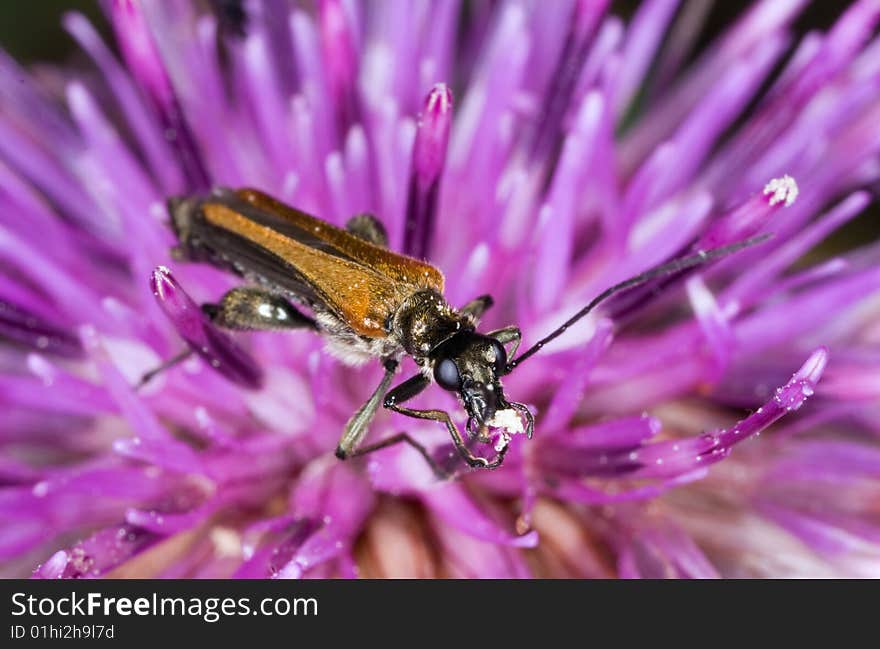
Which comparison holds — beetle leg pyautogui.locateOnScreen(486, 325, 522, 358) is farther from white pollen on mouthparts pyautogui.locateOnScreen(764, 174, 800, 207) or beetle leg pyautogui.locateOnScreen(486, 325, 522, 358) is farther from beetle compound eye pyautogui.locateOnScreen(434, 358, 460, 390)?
white pollen on mouthparts pyautogui.locateOnScreen(764, 174, 800, 207)

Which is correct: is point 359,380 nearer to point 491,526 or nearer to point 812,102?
point 491,526

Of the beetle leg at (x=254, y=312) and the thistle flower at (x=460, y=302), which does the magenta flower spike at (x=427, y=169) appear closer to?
the thistle flower at (x=460, y=302)

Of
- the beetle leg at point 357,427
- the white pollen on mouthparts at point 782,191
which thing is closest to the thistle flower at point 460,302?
the white pollen on mouthparts at point 782,191

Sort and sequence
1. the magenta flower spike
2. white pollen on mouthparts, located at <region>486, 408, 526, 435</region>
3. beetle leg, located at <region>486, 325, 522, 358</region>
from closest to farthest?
1. white pollen on mouthparts, located at <region>486, 408, 526, 435</region>
2. beetle leg, located at <region>486, 325, 522, 358</region>
3. the magenta flower spike

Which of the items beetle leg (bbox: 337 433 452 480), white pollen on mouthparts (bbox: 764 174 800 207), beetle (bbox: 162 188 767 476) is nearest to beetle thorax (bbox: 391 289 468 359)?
Result: beetle (bbox: 162 188 767 476)

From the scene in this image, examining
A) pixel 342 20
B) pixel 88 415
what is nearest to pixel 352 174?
pixel 342 20

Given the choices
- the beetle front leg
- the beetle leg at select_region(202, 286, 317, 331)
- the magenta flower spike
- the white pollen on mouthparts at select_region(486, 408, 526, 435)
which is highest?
the magenta flower spike
